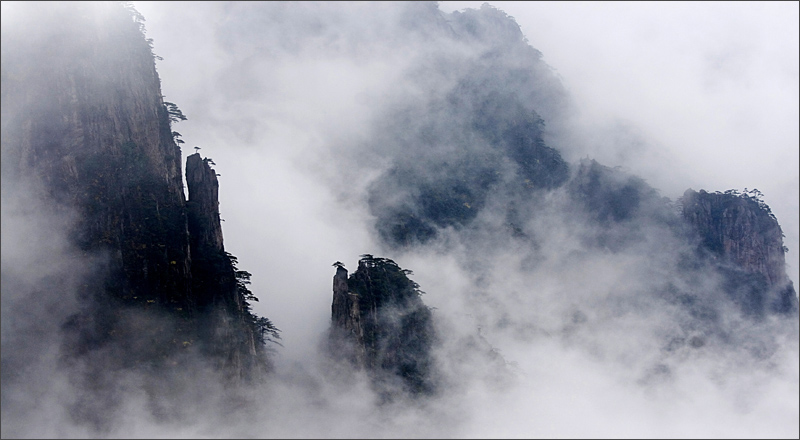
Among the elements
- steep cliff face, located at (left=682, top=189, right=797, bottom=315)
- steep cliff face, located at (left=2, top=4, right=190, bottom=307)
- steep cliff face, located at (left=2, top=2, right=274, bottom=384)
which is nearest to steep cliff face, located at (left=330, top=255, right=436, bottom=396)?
steep cliff face, located at (left=2, top=2, right=274, bottom=384)

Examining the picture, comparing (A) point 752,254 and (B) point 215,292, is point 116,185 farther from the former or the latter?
(A) point 752,254

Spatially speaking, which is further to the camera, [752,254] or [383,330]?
[752,254]

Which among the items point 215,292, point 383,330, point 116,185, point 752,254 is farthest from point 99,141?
point 752,254

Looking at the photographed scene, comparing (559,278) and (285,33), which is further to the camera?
(285,33)

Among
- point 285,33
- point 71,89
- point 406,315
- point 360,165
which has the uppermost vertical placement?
point 285,33

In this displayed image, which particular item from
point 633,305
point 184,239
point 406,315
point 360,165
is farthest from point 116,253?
point 633,305

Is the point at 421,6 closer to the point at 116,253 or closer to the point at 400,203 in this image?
the point at 400,203
